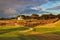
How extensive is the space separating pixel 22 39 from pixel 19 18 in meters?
60.9

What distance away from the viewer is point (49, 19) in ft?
245

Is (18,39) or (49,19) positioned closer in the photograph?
(18,39)

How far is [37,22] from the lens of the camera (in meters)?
71.4

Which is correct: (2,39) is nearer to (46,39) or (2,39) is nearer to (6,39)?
(6,39)

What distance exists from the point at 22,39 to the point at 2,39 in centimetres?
264

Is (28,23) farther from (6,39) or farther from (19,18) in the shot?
(6,39)

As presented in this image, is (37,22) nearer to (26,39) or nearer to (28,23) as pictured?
(28,23)

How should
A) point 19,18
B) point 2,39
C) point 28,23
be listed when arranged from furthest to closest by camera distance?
point 19,18
point 28,23
point 2,39

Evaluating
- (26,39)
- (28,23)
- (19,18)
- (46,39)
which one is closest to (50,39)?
(46,39)

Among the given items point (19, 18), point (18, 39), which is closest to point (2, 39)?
point (18, 39)

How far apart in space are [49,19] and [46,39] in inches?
1992

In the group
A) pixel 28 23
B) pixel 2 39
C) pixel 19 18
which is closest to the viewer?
pixel 2 39

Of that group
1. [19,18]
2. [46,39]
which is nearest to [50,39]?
[46,39]

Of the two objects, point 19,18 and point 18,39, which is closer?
point 18,39
